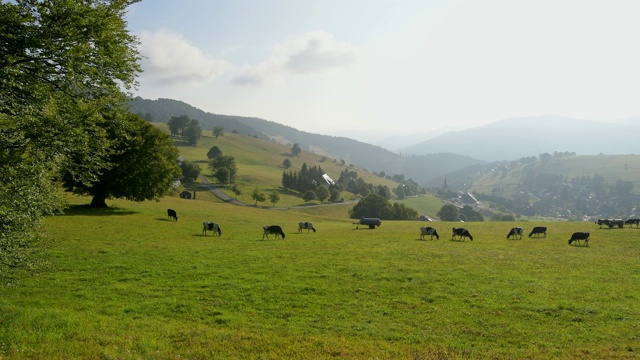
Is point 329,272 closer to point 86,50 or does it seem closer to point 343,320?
point 343,320

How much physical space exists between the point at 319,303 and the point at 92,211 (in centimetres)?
3965

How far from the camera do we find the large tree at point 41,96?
476 inches

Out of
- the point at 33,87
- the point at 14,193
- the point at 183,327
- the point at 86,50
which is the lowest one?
the point at 183,327

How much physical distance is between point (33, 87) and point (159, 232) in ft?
93.8

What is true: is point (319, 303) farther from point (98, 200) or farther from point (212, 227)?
point (98, 200)

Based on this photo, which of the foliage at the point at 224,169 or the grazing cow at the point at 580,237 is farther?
the foliage at the point at 224,169

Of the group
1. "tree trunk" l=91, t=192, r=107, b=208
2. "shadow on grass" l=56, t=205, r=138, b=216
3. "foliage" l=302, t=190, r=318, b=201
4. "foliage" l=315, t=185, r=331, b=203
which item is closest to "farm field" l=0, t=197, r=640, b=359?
"shadow on grass" l=56, t=205, r=138, b=216

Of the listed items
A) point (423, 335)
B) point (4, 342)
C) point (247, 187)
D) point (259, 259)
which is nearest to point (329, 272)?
point (259, 259)

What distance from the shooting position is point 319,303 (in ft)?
58.6

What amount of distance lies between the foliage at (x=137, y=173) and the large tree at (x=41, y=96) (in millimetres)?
34215

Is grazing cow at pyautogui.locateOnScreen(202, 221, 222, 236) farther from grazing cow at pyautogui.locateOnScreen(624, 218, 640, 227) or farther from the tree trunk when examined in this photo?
grazing cow at pyautogui.locateOnScreen(624, 218, 640, 227)

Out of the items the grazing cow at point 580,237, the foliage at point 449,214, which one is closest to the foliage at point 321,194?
the foliage at point 449,214

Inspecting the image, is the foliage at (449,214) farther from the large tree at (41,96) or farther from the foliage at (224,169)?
the large tree at (41,96)

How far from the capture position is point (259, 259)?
27500 mm
